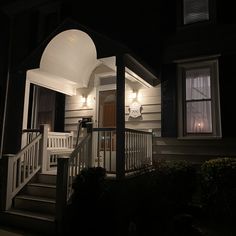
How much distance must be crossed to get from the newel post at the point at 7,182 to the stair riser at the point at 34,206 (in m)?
0.17

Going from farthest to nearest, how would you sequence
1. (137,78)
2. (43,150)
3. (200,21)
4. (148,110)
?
(148,110), (200,21), (43,150), (137,78)

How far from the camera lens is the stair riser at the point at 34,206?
465 centimetres

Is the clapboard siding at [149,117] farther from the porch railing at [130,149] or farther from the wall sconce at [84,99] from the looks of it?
the wall sconce at [84,99]

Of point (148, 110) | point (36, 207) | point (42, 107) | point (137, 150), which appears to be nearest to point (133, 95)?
point (148, 110)

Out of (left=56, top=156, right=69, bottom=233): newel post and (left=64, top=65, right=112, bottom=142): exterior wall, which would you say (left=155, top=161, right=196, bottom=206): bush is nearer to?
(left=56, top=156, right=69, bottom=233): newel post

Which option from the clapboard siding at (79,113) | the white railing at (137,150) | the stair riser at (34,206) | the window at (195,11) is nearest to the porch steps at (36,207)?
the stair riser at (34,206)

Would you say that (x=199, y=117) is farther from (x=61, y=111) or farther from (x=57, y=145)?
(x=61, y=111)

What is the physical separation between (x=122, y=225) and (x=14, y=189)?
7.99 ft

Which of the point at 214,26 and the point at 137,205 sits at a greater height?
the point at 214,26

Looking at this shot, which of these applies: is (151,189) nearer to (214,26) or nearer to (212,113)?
(212,113)

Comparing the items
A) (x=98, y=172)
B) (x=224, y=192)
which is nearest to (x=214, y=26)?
(x=224, y=192)

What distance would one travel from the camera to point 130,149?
492cm

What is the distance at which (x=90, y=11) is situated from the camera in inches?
305

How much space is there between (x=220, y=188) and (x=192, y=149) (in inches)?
58.0
